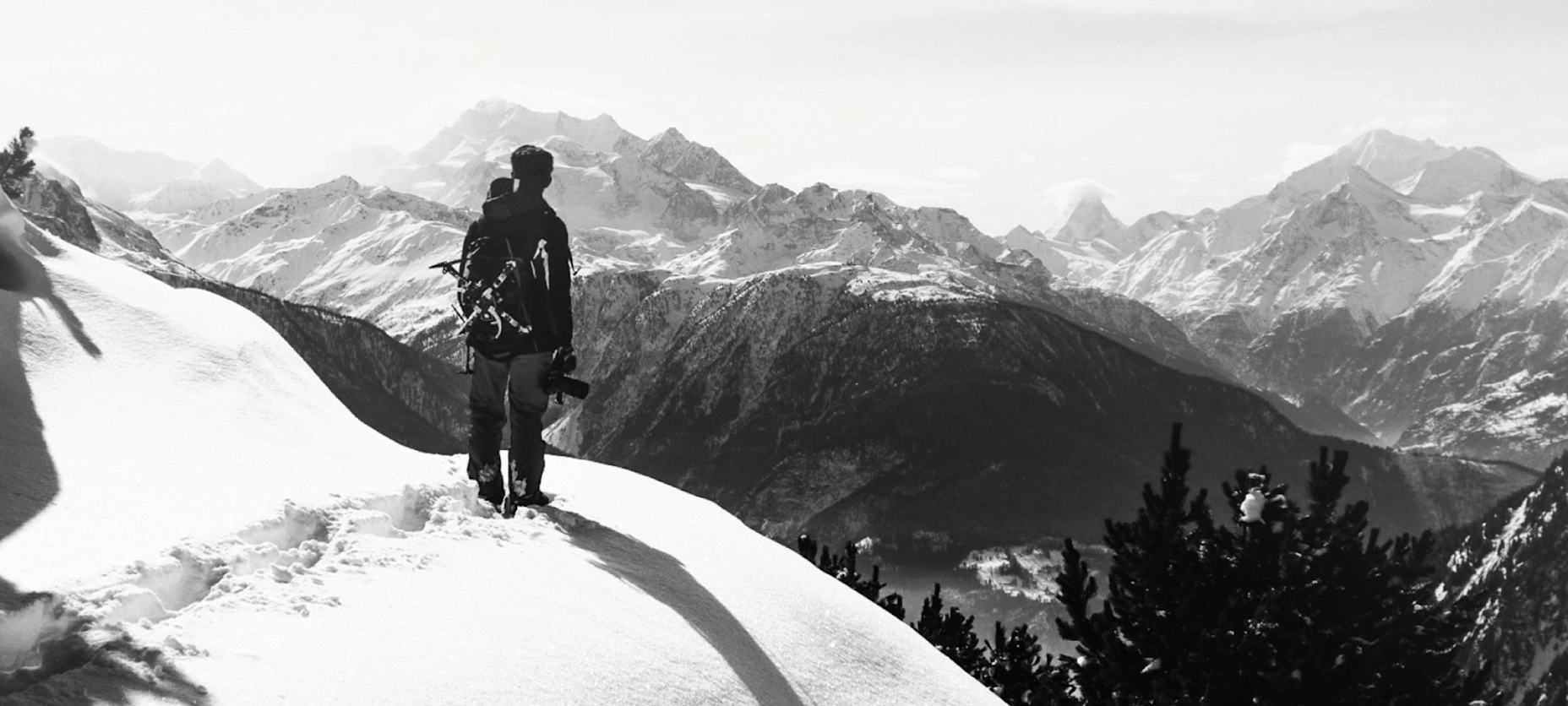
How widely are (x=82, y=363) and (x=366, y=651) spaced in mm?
5180

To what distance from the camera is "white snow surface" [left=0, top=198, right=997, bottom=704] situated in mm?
6891

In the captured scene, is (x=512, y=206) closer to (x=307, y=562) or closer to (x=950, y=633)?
(x=307, y=562)

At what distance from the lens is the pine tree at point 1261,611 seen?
2003cm

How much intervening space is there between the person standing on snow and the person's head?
0.04 ft

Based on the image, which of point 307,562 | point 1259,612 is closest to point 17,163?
point 307,562

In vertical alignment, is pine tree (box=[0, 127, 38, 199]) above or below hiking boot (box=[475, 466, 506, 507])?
above

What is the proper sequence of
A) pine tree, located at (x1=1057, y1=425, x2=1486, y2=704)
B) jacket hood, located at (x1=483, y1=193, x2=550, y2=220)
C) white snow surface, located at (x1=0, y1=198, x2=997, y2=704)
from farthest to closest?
pine tree, located at (x1=1057, y1=425, x2=1486, y2=704) < jacket hood, located at (x1=483, y1=193, x2=550, y2=220) < white snow surface, located at (x1=0, y1=198, x2=997, y2=704)

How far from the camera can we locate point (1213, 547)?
2167 cm

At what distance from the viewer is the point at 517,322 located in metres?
12.0

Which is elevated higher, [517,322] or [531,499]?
[517,322]

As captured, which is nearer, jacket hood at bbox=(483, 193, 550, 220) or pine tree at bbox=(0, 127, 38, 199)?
jacket hood at bbox=(483, 193, 550, 220)

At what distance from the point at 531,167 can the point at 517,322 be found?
166cm

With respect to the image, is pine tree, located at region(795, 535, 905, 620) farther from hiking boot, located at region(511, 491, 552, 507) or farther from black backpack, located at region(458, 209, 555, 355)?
black backpack, located at region(458, 209, 555, 355)

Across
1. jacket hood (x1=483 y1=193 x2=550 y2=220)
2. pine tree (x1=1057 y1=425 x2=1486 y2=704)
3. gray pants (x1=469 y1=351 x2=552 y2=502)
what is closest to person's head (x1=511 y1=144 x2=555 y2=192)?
jacket hood (x1=483 y1=193 x2=550 y2=220)
